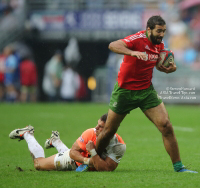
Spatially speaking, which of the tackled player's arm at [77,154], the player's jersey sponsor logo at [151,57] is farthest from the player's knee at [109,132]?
the player's jersey sponsor logo at [151,57]

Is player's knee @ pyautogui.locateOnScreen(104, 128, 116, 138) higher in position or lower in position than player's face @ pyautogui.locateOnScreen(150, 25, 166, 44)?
lower

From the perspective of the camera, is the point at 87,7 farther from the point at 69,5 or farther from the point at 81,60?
the point at 81,60

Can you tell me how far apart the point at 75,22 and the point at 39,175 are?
69.8 ft

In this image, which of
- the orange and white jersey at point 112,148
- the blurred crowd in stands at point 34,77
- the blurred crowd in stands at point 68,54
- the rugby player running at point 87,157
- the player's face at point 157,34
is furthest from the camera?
the blurred crowd in stands at point 68,54

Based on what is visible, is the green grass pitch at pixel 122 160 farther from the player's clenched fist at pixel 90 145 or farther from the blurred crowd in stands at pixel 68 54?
the blurred crowd in stands at pixel 68 54

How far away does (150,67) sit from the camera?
296 inches

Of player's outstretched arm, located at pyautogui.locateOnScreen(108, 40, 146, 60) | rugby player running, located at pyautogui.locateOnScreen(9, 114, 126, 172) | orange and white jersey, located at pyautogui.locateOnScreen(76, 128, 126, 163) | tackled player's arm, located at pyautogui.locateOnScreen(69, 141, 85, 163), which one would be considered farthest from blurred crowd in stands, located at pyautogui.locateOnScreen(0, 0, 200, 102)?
player's outstretched arm, located at pyautogui.locateOnScreen(108, 40, 146, 60)

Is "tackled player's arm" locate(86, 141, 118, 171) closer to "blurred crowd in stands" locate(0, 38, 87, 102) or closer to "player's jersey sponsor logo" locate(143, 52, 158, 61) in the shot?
"player's jersey sponsor logo" locate(143, 52, 158, 61)

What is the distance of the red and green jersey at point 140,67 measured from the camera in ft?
24.0

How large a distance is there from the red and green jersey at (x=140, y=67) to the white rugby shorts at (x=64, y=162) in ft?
4.48

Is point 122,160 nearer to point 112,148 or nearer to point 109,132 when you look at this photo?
point 112,148

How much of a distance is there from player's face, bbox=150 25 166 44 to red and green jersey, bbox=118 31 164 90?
0.35 feet

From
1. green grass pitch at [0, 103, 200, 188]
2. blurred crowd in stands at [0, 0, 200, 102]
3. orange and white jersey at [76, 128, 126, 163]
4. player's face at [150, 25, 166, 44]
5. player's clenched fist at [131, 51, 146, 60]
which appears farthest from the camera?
blurred crowd in stands at [0, 0, 200, 102]

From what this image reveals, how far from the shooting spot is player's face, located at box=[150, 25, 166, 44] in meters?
7.16
